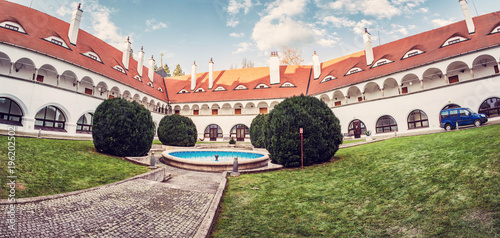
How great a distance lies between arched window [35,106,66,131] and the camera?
21509mm

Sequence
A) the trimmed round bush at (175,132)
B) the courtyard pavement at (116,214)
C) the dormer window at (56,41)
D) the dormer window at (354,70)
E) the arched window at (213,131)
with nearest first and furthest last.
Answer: the courtyard pavement at (116,214) < the dormer window at (56,41) < the trimmed round bush at (175,132) < the dormer window at (354,70) < the arched window at (213,131)

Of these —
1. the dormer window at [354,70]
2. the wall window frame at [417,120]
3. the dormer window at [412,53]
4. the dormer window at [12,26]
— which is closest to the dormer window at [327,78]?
the dormer window at [354,70]

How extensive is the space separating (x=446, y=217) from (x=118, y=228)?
6.54 m

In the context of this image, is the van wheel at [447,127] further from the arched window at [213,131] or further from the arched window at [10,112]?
the arched window at [10,112]

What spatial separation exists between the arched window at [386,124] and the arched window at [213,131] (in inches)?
989

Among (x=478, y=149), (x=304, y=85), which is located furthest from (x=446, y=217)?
(x=304, y=85)

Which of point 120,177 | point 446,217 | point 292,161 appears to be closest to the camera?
point 446,217

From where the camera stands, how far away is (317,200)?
619 cm

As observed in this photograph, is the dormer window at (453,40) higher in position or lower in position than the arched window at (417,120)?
higher

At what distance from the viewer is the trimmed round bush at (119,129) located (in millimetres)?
12328

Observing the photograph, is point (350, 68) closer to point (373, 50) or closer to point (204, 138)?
point (373, 50)

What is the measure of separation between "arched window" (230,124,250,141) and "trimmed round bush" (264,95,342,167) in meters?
25.4

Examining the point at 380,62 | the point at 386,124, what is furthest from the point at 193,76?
the point at 386,124

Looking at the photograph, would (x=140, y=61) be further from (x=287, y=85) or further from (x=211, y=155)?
(x=211, y=155)
